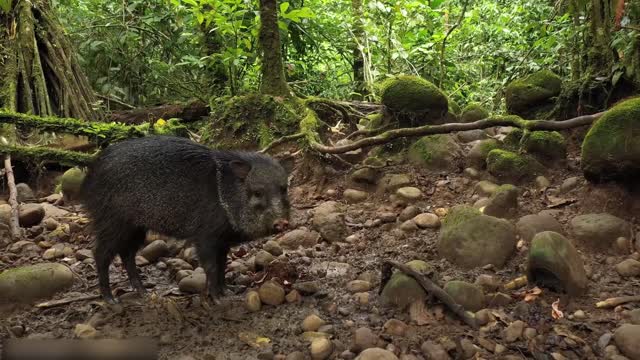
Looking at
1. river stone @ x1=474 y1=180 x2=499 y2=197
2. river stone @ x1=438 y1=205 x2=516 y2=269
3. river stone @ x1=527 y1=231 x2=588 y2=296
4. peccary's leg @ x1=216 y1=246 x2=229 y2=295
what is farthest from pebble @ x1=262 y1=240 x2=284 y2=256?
river stone @ x1=527 y1=231 x2=588 y2=296

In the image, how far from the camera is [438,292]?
305cm

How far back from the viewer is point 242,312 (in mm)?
3320

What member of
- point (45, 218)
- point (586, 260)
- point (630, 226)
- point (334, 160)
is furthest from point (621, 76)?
point (45, 218)

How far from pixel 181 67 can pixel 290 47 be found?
164cm

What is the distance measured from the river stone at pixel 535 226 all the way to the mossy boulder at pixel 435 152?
131 cm

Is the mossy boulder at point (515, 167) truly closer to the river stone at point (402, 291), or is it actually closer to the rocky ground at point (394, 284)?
the rocky ground at point (394, 284)

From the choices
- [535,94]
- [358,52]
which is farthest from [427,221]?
[358,52]

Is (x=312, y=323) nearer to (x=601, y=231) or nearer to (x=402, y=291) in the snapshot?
(x=402, y=291)

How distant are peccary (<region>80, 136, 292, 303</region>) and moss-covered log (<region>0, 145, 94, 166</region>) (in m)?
1.63

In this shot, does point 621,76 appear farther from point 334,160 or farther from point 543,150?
point 334,160

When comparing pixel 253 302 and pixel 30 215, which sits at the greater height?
pixel 30 215

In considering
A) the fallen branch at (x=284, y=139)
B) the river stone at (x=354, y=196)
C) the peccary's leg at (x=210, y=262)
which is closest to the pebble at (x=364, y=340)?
the peccary's leg at (x=210, y=262)

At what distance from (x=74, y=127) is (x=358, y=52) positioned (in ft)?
16.3

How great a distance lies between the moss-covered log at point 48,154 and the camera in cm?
509
